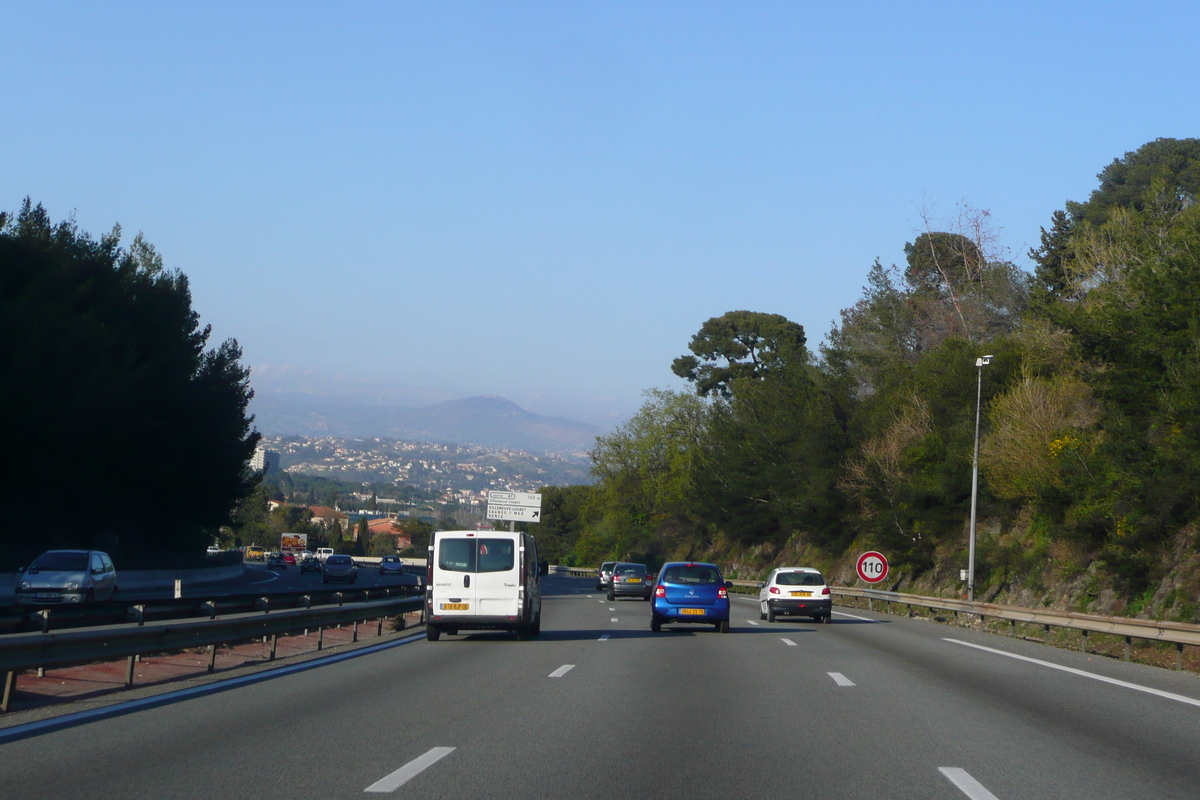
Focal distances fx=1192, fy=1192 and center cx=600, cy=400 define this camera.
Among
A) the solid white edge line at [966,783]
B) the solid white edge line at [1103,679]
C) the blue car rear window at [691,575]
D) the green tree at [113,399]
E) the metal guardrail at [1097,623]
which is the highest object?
the green tree at [113,399]

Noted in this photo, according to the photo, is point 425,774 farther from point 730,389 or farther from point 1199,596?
point 730,389

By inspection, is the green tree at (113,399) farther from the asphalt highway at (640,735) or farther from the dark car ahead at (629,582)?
the asphalt highway at (640,735)

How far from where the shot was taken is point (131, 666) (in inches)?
524

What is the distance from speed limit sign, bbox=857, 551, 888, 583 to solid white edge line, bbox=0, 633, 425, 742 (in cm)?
2619

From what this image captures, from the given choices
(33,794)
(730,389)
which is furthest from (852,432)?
(33,794)

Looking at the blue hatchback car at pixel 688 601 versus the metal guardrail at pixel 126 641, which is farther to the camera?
the blue hatchback car at pixel 688 601

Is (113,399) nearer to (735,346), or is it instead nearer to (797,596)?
(797,596)

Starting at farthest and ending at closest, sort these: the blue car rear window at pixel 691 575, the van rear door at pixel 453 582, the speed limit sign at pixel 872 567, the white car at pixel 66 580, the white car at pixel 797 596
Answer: the speed limit sign at pixel 872 567 → the white car at pixel 797 596 → the white car at pixel 66 580 → the blue car rear window at pixel 691 575 → the van rear door at pixel 453 582

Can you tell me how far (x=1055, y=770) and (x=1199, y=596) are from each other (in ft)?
69.9

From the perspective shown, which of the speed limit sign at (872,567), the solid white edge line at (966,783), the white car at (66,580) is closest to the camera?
the solid white edge line at (966,783)

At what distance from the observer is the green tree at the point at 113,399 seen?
138ft

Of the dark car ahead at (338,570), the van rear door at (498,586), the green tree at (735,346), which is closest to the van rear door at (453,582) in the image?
the van rear door at (498,586)

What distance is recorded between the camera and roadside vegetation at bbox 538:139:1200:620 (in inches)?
1195

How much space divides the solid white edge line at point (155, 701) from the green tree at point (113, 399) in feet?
93.3
